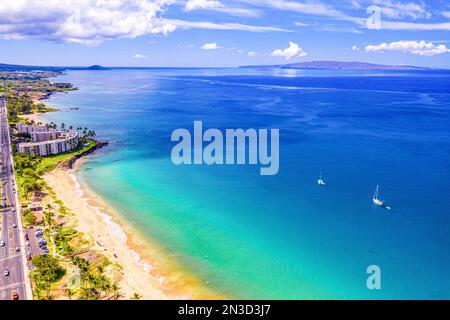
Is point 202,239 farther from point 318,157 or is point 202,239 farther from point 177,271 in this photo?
point 318,157

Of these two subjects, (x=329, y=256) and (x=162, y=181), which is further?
(x=162, y=181)

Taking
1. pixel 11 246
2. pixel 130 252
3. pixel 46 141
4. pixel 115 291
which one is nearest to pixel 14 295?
pixel 115 291

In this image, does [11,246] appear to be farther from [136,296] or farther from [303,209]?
[303,209]

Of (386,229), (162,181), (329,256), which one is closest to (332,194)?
(386,229)

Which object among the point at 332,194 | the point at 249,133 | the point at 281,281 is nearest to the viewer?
the point at 281,281

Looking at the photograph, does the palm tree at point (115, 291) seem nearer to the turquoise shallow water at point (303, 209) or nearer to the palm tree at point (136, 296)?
the palm tree at point (136, 296)

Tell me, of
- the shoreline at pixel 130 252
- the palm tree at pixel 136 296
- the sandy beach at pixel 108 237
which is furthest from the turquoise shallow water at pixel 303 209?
the palm tree at pixel 136 296
